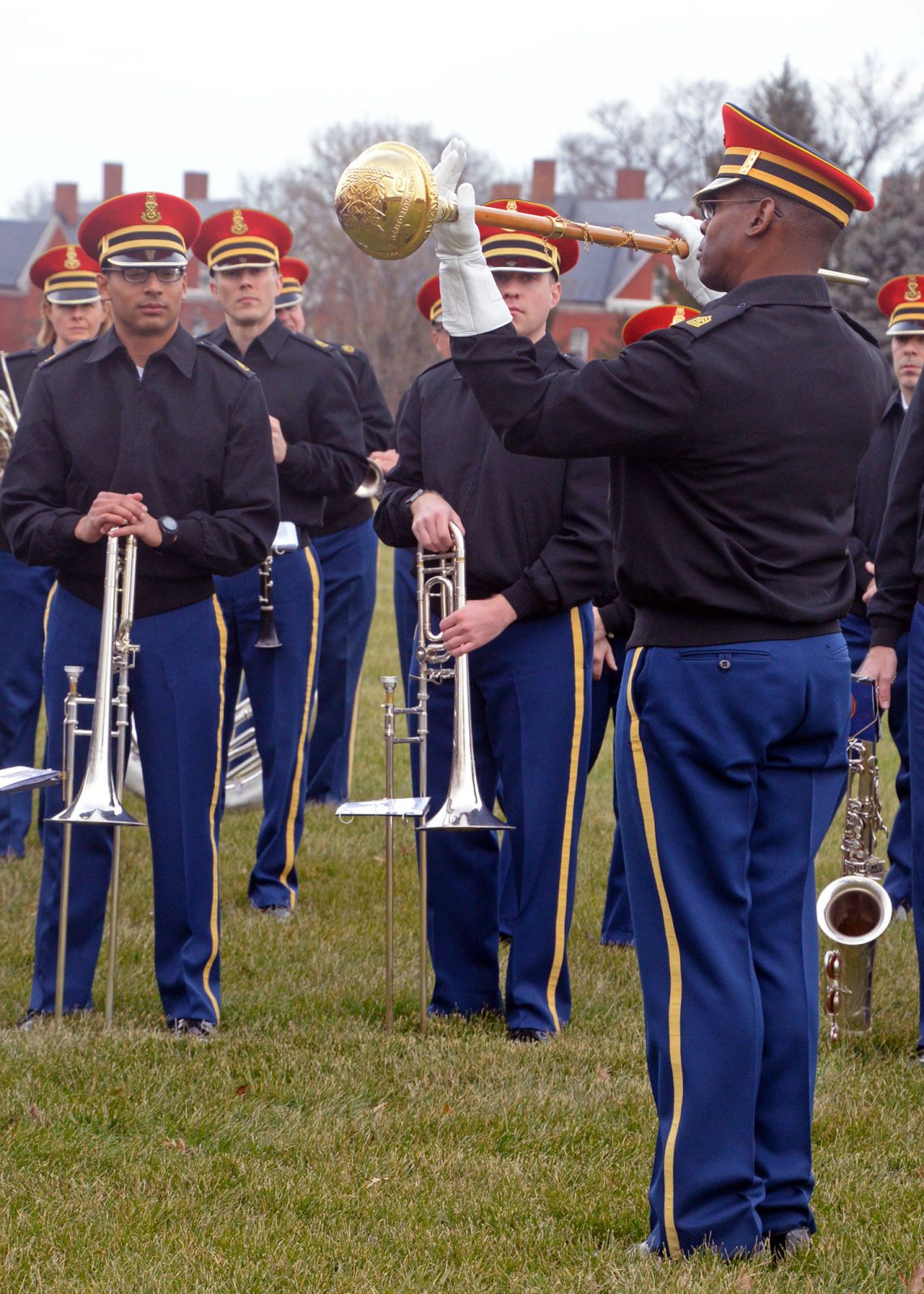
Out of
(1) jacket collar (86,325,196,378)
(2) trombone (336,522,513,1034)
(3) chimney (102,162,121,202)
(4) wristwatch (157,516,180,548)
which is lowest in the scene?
(2) trombone (336,522,513,1034)

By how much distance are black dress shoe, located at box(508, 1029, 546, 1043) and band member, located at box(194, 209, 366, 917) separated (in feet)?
6.45

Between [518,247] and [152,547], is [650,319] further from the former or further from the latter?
[152,547]

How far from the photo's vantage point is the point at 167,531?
5.41m

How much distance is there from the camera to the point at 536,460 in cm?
559

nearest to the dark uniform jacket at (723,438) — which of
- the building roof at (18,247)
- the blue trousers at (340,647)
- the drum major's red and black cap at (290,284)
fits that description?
the blue trousers at (340,647)

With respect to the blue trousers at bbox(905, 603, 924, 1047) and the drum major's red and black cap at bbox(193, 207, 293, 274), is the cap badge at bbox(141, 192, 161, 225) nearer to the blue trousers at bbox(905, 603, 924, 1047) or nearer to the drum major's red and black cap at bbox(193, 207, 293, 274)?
the drum major's red and black cap at bbox(193, 207, 293, 274)

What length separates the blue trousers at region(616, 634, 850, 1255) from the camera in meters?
3.74

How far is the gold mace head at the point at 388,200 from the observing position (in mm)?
3447

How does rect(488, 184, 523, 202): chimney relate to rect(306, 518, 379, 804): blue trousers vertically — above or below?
above

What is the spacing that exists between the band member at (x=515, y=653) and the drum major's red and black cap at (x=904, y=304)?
2.85 m

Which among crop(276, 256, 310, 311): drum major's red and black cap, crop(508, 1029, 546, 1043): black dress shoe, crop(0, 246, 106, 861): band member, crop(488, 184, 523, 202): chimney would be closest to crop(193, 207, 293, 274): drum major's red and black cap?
crop(0, 246, 106, 861): band member

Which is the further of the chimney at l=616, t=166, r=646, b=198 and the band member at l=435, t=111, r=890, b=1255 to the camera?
the chimney at l=616, t=166, r=646, b=198

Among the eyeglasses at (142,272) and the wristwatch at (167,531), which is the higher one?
the eyeglasses at (142,272)

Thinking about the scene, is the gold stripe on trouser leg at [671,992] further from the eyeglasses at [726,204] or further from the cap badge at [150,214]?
the cap badge at [150,214]
